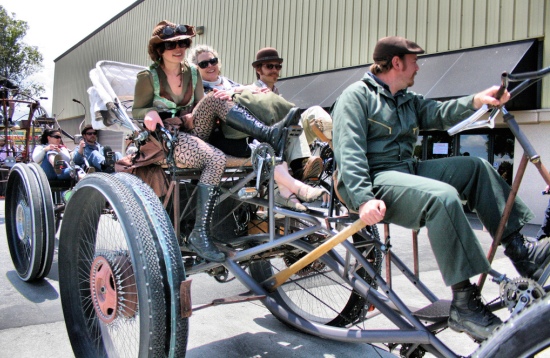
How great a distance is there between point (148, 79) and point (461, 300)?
2.50 m

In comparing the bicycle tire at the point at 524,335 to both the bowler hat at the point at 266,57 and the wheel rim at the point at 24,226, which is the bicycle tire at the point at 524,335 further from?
the wheel rim at the point at 24,226

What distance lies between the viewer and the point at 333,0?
13.4 m

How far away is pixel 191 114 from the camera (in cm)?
341

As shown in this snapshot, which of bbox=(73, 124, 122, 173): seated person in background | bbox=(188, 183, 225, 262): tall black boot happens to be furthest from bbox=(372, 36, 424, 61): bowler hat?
bbox=(73, 124, 122, 173): seated person in background

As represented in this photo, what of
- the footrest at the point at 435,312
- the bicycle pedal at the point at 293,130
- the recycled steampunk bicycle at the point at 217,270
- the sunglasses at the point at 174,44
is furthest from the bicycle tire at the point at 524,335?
the sunglasses at the point at 174,44

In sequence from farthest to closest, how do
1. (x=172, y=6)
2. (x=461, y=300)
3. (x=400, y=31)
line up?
1. (x=172, y=6)
2. (x=400, y=31)
3. (x=461, y=300)

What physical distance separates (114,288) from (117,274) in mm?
83

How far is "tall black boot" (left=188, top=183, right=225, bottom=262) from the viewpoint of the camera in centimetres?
294

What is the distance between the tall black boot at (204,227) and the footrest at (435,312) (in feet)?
3.92

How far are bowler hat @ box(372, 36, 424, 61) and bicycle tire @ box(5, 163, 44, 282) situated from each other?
357cm

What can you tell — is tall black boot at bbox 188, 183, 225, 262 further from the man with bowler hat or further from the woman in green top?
the man with bowler hat

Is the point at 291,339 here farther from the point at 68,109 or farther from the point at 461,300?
the point at 68,109

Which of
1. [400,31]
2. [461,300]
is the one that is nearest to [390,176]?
[461,300]

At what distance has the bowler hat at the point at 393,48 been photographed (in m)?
2.69
